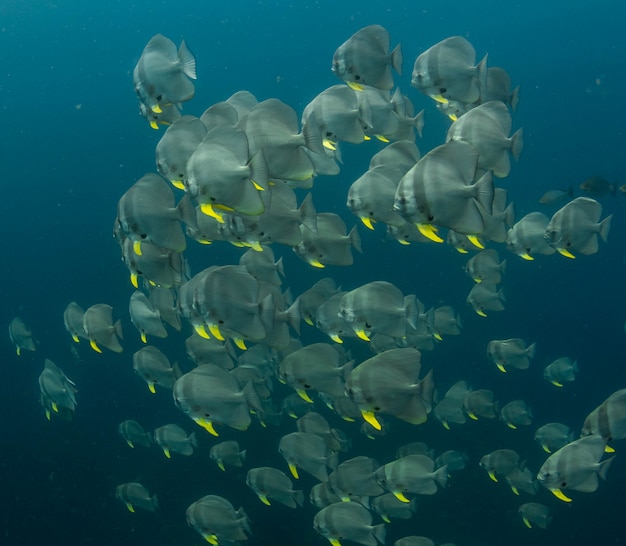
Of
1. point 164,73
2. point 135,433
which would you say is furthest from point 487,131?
point 135,433

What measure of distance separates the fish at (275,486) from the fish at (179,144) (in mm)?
3729

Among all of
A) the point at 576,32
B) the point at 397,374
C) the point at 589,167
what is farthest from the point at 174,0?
the point at 397,374

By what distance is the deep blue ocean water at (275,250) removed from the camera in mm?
12125

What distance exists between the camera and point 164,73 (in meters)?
4.31

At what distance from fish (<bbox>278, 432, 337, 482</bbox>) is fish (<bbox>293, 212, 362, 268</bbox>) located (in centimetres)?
194

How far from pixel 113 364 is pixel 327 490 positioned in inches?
423

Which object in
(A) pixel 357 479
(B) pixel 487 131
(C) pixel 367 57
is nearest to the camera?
(B) pixel 487 131

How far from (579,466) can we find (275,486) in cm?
322

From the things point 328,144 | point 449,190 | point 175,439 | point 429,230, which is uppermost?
point 328,144

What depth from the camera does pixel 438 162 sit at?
10.3 ft

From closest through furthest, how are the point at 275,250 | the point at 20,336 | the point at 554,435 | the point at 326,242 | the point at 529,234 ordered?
the point at 326,242
the point at 529,234
the point at 554,435
the point at 20,336
the point at 275,250

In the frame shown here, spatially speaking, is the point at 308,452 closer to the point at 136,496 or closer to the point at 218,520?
the point at 218,520

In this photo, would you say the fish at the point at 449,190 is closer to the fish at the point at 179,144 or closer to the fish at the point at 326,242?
the fish at the point at 179,144

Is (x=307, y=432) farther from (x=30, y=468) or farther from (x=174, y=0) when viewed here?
(x=174, y=0)
